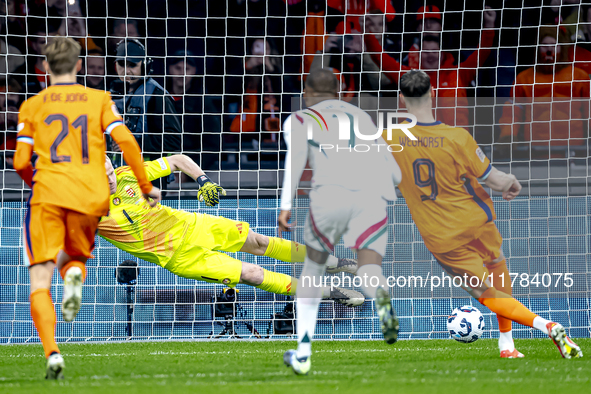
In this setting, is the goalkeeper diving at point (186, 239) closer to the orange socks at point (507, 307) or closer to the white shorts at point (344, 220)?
the orange socks at point (507, 307)

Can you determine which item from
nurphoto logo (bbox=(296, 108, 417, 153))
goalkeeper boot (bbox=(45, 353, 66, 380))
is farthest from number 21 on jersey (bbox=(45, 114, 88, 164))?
nurphoto logo (bbox=(296, 108, 417, 153))

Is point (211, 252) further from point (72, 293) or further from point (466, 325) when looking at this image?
point (72, 293)

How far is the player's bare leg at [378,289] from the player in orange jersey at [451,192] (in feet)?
3.55

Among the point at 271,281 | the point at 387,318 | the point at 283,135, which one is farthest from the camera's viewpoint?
the point at 283,135

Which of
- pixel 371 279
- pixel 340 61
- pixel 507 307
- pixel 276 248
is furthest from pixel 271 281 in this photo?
pixel 340 61

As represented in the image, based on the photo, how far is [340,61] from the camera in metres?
9.20

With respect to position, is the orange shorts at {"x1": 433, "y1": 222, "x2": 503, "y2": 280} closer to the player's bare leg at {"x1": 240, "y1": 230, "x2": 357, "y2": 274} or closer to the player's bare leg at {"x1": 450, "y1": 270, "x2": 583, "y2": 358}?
the player's bare leg at {"x1": 450, "y1": 270, "x2": 583, "y2": 358}

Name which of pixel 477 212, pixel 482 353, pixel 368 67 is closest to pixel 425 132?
pixel 477 212

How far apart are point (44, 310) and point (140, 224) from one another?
2.28 m

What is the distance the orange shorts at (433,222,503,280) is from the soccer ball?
1.77 feet

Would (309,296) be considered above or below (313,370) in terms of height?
above

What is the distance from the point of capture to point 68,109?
3.70 metres

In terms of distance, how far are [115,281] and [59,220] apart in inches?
158

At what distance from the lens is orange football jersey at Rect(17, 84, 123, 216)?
11.9 ft
